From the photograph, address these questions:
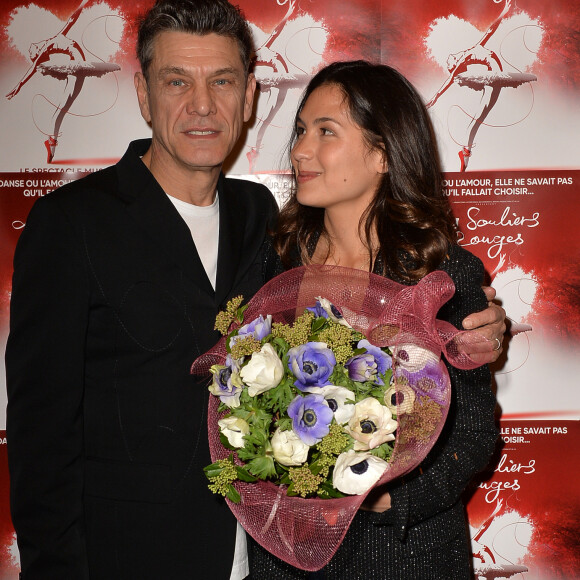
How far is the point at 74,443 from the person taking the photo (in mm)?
1945

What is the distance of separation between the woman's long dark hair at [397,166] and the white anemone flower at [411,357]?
1.73 ft

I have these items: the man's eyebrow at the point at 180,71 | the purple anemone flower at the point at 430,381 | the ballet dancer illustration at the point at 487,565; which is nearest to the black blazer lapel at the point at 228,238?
the man's eyebrow at the point at 180,71

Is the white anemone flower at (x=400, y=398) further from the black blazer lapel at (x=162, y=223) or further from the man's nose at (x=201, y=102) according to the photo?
the man's nose at (x=201, y=102)

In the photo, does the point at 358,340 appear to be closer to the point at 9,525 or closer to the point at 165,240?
the point at 165,240

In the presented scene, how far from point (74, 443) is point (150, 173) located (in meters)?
0.85

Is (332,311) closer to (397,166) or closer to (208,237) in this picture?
(397,166)

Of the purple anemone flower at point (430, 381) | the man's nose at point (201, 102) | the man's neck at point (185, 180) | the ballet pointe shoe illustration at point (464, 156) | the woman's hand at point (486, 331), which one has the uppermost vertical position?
the ballet pointe shoe illustration at point (464, 156)

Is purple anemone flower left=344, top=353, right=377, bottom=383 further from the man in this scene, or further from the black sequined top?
the man

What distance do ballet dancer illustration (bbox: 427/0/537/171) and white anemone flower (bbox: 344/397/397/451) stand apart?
5.67ft

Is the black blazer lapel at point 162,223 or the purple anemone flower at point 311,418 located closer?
the purple anemone flower at point 311,418

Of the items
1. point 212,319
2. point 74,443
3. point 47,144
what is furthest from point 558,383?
point 47,144

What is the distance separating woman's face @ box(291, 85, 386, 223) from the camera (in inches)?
80.4

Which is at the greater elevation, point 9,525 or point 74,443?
point 74,443

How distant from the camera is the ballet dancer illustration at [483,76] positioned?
2.72 m
